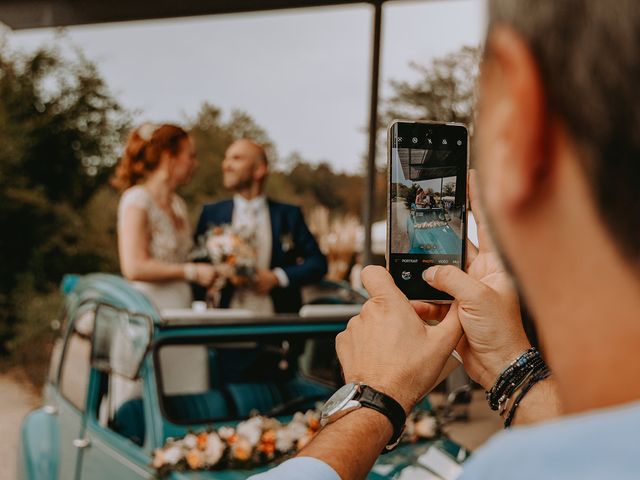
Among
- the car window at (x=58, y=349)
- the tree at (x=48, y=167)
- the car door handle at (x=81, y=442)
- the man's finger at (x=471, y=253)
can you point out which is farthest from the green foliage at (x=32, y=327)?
the man's finger at (x=471, y=253)

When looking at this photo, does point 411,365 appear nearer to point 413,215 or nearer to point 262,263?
point 413,215

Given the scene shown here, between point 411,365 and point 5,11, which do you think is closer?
point 411,365

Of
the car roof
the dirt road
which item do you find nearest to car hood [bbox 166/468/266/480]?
the car roof

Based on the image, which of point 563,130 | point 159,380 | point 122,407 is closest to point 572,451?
point 563,130

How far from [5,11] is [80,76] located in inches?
281

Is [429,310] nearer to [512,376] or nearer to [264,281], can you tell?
[512,376]

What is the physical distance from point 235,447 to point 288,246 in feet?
4.29

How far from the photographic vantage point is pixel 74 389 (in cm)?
343

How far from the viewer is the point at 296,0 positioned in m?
5.10

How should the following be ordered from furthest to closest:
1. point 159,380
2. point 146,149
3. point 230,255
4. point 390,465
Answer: point 146,149 < point 230,255 < point 159,380 < point 390,465

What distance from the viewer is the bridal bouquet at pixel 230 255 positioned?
3572 millimetres

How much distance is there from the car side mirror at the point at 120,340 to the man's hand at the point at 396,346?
2.03 metres

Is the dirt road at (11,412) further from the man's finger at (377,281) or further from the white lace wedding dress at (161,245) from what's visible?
the man's finger at (377,281)

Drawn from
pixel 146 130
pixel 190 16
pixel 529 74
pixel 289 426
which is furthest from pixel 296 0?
pixel 529 74
